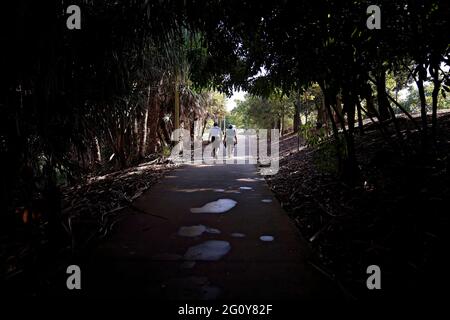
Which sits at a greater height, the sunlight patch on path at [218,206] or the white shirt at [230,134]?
the white shirt at [230,134]

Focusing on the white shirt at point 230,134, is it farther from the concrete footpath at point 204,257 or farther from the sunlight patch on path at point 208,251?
the sunlight patch on path at point 208,251

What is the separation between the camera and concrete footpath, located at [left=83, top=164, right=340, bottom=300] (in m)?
2.43

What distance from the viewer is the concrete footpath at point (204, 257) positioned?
2.43 meters

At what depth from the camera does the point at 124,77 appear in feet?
14.2

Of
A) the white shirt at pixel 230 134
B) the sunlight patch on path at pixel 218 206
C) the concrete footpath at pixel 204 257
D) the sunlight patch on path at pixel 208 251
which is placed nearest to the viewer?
the concrete footpath at pixel 204 257

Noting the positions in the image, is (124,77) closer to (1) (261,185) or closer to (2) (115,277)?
(2) (115,277)

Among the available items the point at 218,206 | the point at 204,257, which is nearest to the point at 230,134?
the point at 218,206

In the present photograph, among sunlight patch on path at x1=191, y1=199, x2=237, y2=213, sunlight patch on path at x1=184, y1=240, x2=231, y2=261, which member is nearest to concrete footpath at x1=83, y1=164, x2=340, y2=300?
sunlight patch on path at x1=184, y1=240, x2=231, y2=261

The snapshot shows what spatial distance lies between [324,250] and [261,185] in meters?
3.43

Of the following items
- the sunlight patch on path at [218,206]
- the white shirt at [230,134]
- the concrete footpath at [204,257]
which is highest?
the white shirt at [230,134]

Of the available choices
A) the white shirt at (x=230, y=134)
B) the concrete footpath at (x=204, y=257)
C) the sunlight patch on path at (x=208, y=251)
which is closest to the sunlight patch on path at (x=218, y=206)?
the concrete footpath at (x=204, y=257)

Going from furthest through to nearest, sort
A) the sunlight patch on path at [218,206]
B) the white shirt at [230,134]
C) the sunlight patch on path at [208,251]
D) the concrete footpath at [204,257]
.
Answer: the white shirt at [230,134], the sunlight patch on path at [218,206], the sunlight patch on path at [208,251], the concrete footpath at [204,257]

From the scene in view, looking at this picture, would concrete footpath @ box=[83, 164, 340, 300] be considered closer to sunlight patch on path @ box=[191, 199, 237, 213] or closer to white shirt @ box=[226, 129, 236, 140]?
sunlight patch on path @ box=[191, 199, 237, 213]

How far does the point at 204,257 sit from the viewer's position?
3006mm
